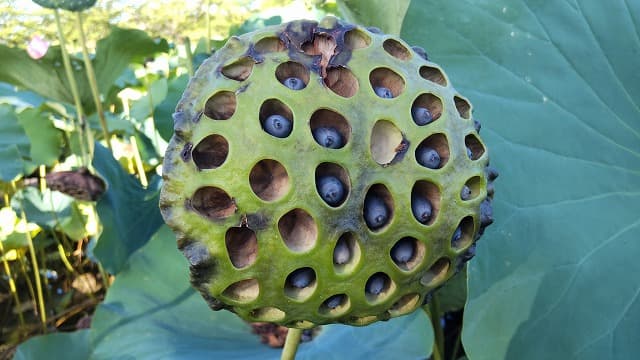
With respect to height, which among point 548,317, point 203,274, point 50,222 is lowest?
point 50,222

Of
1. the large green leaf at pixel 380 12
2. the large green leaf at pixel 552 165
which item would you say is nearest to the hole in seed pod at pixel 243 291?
the large green leaf at pixel 552 165

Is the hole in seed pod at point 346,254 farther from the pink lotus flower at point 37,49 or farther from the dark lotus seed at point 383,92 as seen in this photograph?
the pink lotus flower at point 37,49

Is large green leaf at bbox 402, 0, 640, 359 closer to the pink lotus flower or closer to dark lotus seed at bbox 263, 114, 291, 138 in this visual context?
dark lotus seed at bbox 263, 114, 291, 138

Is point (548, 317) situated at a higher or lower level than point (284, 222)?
lower

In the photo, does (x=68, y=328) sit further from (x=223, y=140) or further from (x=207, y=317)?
(x=223, y=140)

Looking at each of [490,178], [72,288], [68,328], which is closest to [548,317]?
[490,178]

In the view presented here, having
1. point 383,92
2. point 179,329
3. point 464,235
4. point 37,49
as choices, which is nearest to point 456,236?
point 464,235

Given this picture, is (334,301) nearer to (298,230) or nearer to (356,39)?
(298,230)
